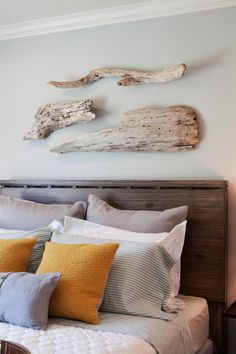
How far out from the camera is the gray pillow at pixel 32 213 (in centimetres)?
283

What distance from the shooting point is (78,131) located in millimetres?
3133

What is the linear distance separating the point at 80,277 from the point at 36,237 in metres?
0.51

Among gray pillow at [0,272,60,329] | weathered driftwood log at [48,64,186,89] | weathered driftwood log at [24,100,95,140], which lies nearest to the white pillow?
gray pillow at [0,272,60,329]

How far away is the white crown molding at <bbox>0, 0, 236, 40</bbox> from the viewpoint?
9.15ft

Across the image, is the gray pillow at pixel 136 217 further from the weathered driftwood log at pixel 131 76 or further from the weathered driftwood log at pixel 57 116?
the weathered driftwood log at pixel 131 76

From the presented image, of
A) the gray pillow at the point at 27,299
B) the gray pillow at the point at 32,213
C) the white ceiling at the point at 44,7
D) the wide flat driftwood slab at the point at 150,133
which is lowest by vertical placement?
the gray pillow at the point at 27,299

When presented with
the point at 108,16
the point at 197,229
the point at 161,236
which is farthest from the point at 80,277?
the point at 108,16

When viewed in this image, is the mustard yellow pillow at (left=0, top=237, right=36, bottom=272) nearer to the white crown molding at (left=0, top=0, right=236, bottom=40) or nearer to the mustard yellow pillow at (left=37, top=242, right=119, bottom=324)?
the mustard yellow pillow at (left=37, top=242, right=119, bottom=324)

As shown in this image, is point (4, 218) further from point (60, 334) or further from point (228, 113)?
point (228, 113)

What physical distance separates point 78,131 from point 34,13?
857 millimetres

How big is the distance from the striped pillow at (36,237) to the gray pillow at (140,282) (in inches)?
13.0

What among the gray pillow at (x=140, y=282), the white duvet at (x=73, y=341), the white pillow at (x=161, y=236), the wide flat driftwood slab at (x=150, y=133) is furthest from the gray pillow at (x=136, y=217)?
the white duvet at (x=73, y=341)

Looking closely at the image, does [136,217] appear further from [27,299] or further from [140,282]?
[27,299]

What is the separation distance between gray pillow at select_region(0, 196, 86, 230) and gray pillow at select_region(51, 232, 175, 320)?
532 millimetres
